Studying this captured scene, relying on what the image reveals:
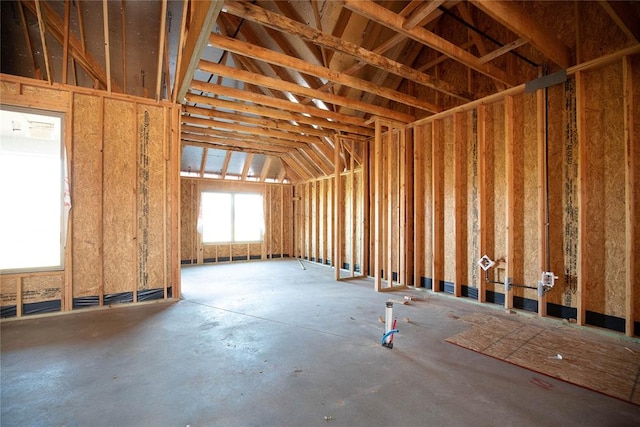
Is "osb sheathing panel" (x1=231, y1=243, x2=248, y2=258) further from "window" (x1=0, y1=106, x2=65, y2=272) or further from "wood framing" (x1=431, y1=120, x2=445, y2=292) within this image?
"wood framing" (x1=431, y1=120, x2=445, y2=292)

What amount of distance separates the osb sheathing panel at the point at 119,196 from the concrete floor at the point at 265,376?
623 mm

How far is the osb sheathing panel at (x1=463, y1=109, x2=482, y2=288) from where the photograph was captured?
5.18 m

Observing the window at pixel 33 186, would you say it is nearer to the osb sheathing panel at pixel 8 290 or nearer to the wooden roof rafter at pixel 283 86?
the osb sheathing panel at pixel 8 290

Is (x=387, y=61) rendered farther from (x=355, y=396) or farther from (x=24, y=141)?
(x=24, y=141)

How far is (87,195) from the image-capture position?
4555 mm

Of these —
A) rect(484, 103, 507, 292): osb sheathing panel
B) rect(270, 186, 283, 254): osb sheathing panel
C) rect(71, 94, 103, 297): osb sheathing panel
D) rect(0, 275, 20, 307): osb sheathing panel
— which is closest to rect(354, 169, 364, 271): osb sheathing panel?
rect(484, 103, 507, 292): osb sheathing panel

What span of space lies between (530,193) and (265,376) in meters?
4.56

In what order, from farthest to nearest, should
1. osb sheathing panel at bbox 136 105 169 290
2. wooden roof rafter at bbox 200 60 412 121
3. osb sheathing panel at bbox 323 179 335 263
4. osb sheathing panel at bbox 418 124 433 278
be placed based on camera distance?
osb sheathing panel at bbox 323 179 335 263 → osb sheathing panel at bbox 418 124 433 278 → osb sheathing panel at bbox 136 105 169 290 → wooden roof rafter at bbox 200 60 412 121

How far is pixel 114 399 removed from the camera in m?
2.27

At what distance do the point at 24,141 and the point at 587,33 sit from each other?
832 cm

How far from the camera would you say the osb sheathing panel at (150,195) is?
4938 mm

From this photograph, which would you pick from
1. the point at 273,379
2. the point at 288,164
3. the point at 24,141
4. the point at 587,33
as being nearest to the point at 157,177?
the point at 24,141

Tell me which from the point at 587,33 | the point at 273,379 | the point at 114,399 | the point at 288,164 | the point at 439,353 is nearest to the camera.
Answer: the point at 114,399

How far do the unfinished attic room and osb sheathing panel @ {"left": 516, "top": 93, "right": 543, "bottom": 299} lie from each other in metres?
0.03
